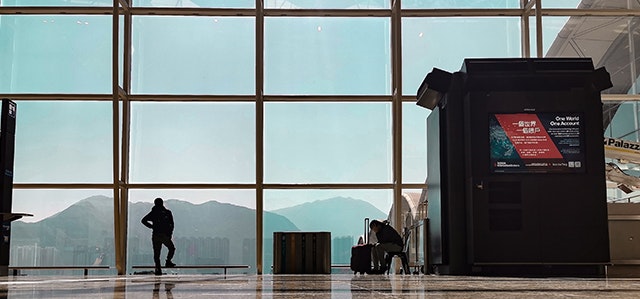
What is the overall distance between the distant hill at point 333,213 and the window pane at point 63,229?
3.05 metres

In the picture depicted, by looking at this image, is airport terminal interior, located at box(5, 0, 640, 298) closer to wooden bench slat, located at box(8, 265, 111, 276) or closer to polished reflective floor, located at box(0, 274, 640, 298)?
wooden bench slat, located at box(8, 265, 111, 276)

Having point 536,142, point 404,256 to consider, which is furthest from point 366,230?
point 536,142

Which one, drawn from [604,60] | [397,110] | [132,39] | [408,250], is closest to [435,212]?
[408,250]

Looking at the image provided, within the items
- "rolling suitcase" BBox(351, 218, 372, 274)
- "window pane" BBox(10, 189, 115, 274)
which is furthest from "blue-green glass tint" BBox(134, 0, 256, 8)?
"rolling suitcase" BBox(351, 218, 372, 274)

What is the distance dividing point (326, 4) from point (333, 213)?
150 inches

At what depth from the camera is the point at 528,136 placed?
8.47 meters

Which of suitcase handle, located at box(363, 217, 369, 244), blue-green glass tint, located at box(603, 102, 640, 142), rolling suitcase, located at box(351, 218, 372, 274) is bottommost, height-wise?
rolling suitcase, located at box(351, 218, 372, 274)

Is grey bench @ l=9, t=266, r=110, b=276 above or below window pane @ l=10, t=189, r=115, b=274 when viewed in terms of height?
below

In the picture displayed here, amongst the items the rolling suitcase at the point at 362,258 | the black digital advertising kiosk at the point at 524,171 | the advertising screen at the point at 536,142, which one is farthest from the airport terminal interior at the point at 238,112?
the advertising screen at the point at 536,142

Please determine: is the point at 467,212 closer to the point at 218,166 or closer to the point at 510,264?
the point at 510,264

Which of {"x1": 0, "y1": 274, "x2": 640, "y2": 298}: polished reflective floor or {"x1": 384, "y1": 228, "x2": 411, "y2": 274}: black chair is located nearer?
{"x1": 0, "y1": 274, "x2": 640, "y2": 298}: polished reflective floor

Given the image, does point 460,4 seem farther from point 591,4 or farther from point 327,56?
point 327,56

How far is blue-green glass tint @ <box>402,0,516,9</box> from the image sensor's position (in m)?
13.9

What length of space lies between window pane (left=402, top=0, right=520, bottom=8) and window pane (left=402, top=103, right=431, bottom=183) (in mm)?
1882
